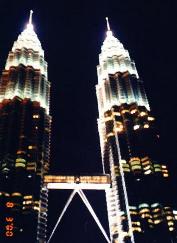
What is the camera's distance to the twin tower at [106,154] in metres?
99.2

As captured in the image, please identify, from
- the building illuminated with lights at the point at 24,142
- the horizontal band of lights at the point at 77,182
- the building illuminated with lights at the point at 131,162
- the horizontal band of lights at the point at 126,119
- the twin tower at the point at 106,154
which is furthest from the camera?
the horizontal band of lights at the point at 126,119

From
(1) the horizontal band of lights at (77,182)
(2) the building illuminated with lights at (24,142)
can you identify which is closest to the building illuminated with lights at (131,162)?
(1) the horizontal band of lights at (77,182)

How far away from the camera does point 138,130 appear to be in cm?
12212

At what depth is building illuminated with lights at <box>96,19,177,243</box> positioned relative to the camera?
333ft

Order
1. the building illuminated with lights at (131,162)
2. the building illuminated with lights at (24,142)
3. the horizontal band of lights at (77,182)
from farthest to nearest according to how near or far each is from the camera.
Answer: the building illuminated with lights at (131,162), the horizontal band of lights at (77,182), the building illuminated with lights at (24,142)

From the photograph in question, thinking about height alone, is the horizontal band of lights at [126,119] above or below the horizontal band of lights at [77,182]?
above

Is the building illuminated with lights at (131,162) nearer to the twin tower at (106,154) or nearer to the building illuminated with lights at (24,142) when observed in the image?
the twin tower at (106,154)

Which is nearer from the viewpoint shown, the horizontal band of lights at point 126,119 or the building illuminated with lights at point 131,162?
the building illuminated with lights at point 131,162

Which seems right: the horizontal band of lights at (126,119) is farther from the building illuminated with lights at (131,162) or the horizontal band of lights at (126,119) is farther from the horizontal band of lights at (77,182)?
the horizontal band of lights at (77,182)

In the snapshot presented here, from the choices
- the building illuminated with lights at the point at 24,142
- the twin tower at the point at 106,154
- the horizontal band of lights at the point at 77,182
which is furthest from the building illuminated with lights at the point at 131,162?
the building illuminated with lights at the point at 24,142

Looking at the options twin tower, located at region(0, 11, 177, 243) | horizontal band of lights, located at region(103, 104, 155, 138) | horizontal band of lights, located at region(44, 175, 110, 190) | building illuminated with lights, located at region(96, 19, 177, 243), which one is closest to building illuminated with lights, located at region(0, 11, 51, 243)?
twin tower, located at region(0, 11, 177, 243)

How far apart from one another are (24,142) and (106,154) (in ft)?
96.1

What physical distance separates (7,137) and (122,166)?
122ft

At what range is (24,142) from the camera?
112 meters
